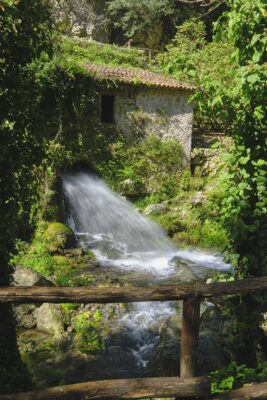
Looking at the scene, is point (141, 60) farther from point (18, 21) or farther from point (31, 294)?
point (31, 294)

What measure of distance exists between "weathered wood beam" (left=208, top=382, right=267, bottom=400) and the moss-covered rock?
30.6 feet

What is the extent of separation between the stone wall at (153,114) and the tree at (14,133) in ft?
44.0

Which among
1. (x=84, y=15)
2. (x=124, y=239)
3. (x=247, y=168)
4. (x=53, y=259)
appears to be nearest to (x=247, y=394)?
(x=247, y=168)

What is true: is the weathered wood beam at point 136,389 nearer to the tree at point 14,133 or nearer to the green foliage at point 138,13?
the tree at point 14,133

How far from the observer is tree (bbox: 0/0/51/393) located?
443cm

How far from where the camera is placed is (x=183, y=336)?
3395 mm

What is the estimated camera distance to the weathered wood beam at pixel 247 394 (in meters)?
3.34

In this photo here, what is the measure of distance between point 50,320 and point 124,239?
6.74m

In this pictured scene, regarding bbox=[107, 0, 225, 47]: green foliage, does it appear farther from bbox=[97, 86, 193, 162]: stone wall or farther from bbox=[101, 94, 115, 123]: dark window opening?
bbox=[101, 94, 115, 123]: dark window opening

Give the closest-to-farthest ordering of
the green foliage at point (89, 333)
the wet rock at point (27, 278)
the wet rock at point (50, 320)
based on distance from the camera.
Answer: the green foliage at point (89, 333) < the wet rock at point (50, 320) < the wet rock at point (27, 278)

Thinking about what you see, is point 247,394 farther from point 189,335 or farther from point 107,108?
point 107,108

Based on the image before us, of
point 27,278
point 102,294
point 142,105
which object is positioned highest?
point 142,105

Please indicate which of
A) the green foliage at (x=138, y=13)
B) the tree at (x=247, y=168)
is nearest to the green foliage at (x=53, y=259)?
the tree at (x=247, y=168)

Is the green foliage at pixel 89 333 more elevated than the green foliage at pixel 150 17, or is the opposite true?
the green foliage at pixel 150 17
